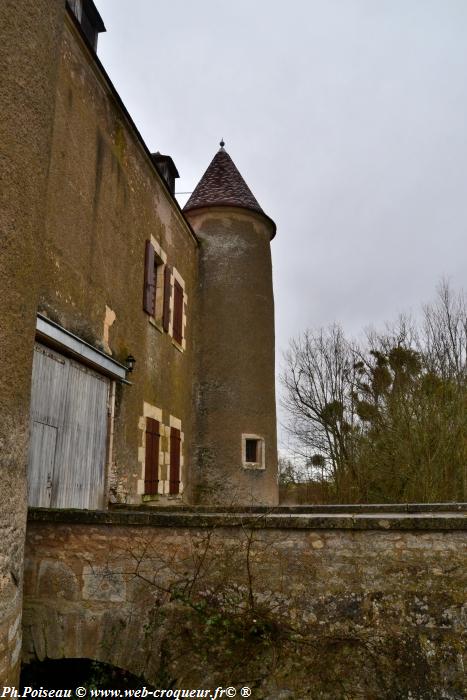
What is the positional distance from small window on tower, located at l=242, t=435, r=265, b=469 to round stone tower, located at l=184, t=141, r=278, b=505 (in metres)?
0.02

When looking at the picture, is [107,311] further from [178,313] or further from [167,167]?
[167,167]

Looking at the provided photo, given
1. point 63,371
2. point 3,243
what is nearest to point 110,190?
point 63,371

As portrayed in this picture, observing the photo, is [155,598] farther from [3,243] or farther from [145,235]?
[145,235]

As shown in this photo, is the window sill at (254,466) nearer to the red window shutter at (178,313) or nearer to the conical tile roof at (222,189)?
the red window shutter at (178,313)

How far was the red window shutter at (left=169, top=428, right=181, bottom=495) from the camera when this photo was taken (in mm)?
11383

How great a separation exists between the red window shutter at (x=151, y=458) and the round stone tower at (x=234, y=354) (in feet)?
9.37

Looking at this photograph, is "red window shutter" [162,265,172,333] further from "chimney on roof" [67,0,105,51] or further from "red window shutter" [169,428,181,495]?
"chimney on roof" [67,0,105,51]

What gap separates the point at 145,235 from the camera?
34.4 ft

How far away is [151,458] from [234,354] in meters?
4.25

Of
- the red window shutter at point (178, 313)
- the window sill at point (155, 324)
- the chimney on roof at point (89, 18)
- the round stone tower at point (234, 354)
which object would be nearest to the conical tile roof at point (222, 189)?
the round stone tower at point (234, 354)

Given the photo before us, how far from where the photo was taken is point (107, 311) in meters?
8.63

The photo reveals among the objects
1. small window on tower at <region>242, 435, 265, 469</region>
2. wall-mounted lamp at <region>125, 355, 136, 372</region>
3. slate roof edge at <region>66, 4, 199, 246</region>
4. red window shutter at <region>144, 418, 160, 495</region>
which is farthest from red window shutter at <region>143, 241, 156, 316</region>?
small window on tower at <region>242, 435, 265, 469</region>

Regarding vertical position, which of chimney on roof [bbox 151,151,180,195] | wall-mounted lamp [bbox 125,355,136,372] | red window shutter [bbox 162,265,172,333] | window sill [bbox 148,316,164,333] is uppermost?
chimney on roof [bbox 151,151,180,195]

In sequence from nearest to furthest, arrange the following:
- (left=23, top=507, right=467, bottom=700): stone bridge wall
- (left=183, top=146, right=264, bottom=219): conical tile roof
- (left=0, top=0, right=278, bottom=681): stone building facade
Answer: (left=23, top=507, right=467, bottom=700): stone bridge wall
(left=0, top=0, right=278, bottom=681): stone building facade
(left=183, top=146, right=264, bottom=219): conical tile roof
